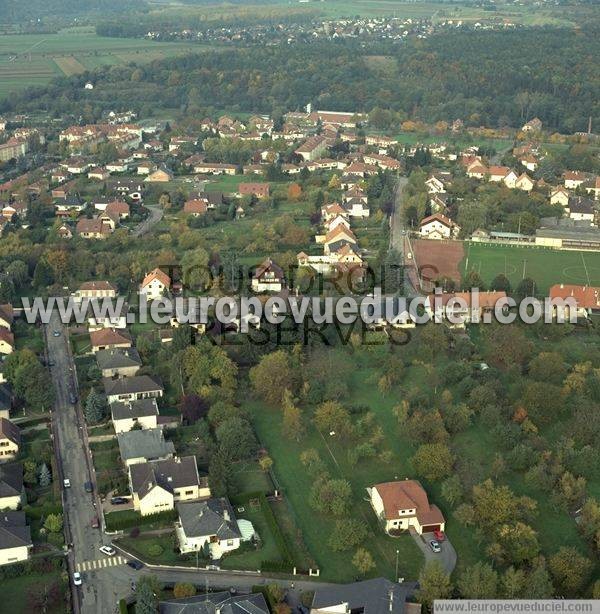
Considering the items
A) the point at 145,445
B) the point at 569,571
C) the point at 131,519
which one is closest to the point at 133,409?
the point at 145,445

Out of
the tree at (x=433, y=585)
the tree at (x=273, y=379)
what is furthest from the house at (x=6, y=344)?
the tree at (x=433, y=585)

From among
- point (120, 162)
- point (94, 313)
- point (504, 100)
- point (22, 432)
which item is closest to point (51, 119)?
point (120, 162)

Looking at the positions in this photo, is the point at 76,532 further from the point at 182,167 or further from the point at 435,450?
the point at 182,167

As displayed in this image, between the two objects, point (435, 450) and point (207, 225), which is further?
point (207, 225)

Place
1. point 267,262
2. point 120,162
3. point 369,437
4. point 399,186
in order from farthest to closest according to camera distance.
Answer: point 120,162 → point 399,186 → point 267,262 → point 369,437

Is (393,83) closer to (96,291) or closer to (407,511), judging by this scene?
(96,291)

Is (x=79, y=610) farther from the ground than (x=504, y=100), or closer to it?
closer to it

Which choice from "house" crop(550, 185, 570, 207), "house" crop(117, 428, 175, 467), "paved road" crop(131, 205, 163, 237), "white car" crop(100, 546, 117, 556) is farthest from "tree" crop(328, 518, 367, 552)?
"house" crop(550, 185, 570, 207)
